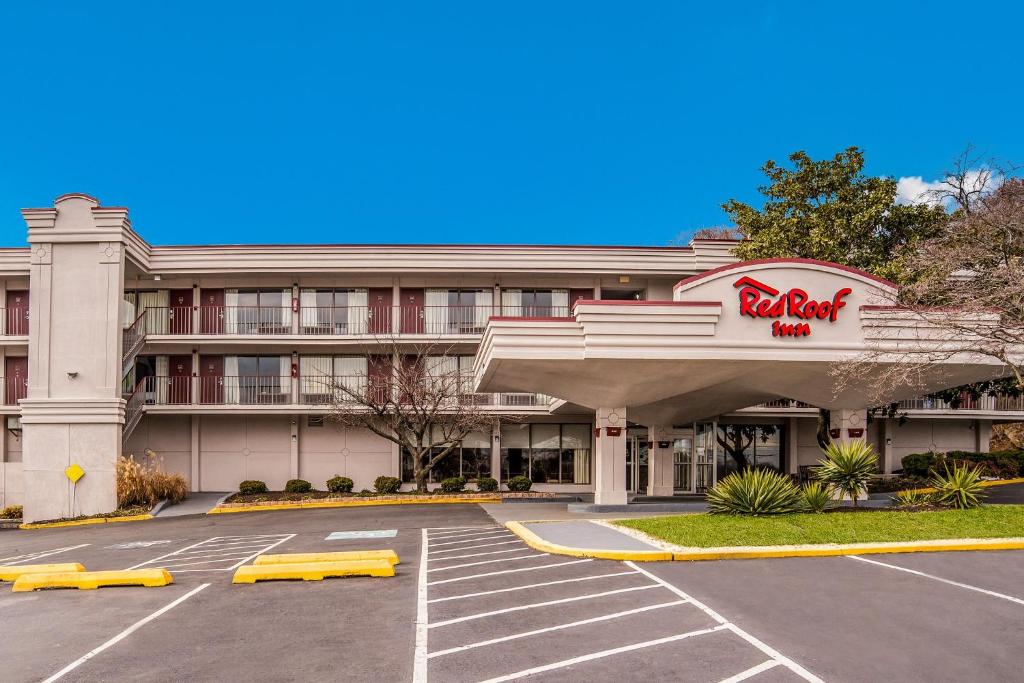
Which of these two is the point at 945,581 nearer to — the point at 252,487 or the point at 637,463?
the point at 637,463

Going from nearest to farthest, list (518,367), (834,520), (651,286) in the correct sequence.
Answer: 1. (834,520)
2. (518,367)
3. (651,286)

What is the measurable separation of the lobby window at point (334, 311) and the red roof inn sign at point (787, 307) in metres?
18.7

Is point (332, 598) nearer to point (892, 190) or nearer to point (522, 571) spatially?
point (522, 571)

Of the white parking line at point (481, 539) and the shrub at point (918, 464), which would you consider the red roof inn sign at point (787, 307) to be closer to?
the white parking line at point (481, 539)

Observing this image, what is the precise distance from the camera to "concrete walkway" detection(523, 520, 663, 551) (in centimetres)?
1472

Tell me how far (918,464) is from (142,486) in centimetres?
2907

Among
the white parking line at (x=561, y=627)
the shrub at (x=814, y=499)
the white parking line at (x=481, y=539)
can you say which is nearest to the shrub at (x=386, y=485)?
the white parking line at (x=481, y=539)

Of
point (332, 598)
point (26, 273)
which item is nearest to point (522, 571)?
point (332, 598)

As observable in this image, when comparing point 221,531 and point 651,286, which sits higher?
point 651,286

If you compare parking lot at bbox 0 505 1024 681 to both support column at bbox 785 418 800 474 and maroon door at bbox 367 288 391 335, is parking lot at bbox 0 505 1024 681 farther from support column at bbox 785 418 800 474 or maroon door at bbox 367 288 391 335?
support column at bbox 785 418 800 474

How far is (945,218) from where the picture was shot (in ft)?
89.7

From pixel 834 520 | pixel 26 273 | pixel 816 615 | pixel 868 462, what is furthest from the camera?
pixel 26 273

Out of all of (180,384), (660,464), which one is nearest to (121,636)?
(660,464)

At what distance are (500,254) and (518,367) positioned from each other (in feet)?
45.8
